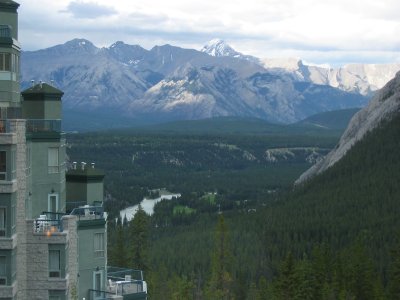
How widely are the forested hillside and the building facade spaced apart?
60.1m

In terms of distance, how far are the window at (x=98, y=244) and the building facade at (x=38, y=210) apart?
46mm

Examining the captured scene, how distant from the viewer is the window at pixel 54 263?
4081cm

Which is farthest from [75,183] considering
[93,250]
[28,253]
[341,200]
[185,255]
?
[341,200]

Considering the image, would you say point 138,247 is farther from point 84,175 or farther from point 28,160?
point 28,160

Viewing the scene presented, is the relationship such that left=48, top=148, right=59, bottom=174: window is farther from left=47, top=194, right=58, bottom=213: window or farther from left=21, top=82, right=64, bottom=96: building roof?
left=21, top=82, right=64, bottom=96: building roof

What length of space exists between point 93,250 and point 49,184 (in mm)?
4512

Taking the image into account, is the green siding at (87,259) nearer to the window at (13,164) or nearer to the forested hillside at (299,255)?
the window at (13,164)

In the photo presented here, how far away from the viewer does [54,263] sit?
134 ft

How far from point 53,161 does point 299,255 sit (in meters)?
122

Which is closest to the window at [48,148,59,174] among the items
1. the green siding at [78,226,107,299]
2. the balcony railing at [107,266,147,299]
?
the green siding at [78,226,107,299]

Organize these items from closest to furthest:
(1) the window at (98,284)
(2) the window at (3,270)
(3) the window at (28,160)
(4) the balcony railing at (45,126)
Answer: (2) the window at (3,270)
(3) the window at (28,160)
(4) the balcony railing at (45,126)
(1) the window at (98,284)

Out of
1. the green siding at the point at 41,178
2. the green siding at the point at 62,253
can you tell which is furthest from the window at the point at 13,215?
the green siding at the point at 41,178

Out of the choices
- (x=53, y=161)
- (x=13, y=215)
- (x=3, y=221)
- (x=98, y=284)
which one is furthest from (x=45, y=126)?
(x=98, y=284)

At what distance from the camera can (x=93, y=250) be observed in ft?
151
